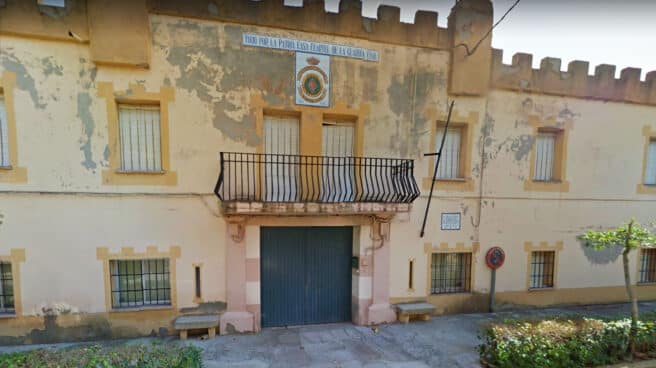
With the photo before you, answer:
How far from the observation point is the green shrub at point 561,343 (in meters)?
4.45

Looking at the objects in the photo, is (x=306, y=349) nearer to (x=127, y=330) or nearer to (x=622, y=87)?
(x=127, y=330)

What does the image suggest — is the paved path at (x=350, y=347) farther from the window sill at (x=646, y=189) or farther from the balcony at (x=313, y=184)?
the window sill at (x=646, y=189)

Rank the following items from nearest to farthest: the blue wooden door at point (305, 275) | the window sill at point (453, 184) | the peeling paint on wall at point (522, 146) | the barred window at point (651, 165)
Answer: the blue wooden door at point (305, 275) < the window sill at point (453, 184) < the peeling paint on wall at point (522, 146) < the barred window at point (651, 165)

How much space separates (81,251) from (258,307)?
12.5 ft

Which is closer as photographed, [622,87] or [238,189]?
[238,189]

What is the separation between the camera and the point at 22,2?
16.3ft

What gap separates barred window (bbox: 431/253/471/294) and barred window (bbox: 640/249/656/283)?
6190 millimetres

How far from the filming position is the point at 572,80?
7344 millimetres

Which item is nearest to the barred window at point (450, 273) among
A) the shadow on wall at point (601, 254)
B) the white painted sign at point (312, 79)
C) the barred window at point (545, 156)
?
the barred window at point (545, 156)

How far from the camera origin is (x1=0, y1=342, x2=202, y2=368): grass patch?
3172mm

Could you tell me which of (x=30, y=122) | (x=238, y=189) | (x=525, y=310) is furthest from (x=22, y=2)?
(x=525, y=310)

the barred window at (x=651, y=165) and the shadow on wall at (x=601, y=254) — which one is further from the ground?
the barred window at (x=651, y=165)

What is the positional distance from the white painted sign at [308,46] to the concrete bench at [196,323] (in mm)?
5981

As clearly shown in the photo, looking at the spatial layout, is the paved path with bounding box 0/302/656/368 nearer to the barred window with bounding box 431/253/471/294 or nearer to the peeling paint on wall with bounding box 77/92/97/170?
the barred window with bounding box 431/253/471/294
